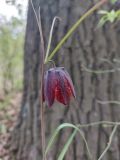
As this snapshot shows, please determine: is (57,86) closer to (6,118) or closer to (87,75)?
(87,75)

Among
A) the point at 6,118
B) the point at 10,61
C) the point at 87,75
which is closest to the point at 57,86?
the point at 87,75

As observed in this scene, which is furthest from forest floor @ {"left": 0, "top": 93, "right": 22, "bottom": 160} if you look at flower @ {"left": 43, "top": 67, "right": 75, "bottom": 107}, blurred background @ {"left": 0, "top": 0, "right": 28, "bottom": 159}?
flower @ {"left": 43, "top": 67, "right": 75, "bottom": 107}

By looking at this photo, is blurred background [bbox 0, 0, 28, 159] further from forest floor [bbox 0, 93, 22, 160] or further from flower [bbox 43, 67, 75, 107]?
flower [bbox 43, 67, 75, 107]

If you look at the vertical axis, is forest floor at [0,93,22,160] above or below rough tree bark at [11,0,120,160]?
below

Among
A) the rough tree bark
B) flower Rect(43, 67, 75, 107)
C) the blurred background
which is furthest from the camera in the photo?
the blurred background

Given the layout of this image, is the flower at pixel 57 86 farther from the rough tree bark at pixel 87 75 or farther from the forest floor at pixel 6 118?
the forest floor at pixel 6 118

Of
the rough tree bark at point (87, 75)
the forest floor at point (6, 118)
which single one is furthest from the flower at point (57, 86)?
the forest floor at point (6, 118)
